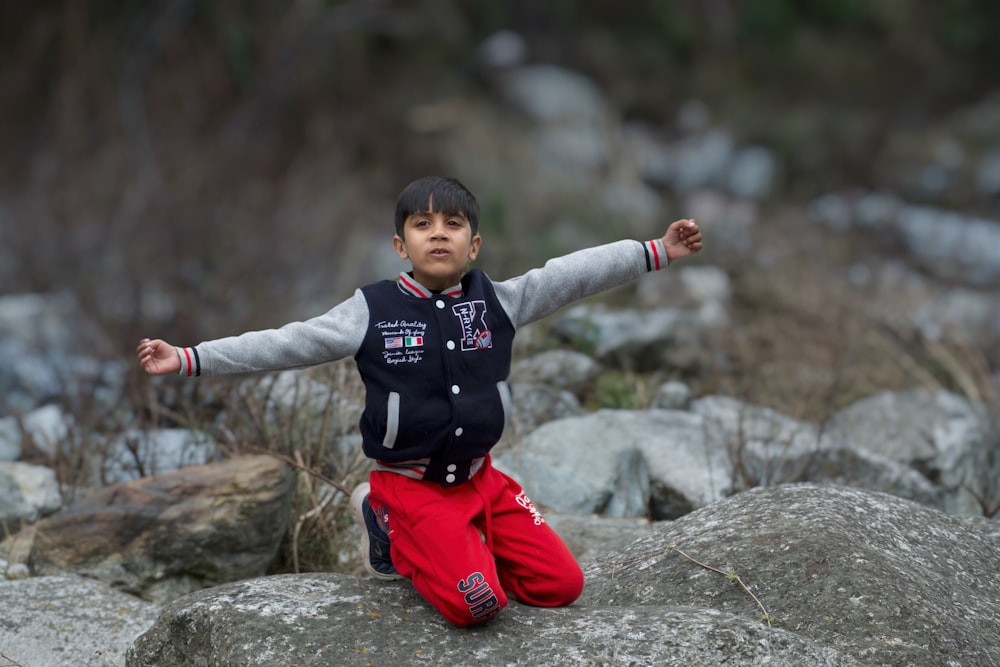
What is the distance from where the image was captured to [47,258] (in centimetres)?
796

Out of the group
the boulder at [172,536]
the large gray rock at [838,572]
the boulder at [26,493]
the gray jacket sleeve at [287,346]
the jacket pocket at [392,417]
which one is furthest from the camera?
the boulder at [26,493]

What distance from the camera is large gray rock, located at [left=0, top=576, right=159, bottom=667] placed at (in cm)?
283

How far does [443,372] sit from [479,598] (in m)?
0.49

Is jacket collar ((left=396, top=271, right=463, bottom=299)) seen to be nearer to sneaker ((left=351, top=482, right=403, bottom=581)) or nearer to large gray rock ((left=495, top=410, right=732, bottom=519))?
sneaker ((left=351, top=482, right=403, bottom=581))

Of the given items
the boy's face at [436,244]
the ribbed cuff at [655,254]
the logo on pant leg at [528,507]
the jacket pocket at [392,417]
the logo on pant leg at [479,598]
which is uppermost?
the boy's face at [436,244]

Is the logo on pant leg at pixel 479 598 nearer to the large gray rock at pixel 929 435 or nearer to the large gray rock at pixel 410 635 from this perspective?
the large gray rock at pixel 410 635

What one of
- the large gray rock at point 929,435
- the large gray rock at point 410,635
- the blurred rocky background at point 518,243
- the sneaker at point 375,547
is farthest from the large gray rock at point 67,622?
the large gray rock at point 929,435

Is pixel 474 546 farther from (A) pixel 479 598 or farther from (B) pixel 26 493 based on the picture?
(B) pixel 26 493

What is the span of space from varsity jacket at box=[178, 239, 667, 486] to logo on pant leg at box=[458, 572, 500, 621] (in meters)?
0.28

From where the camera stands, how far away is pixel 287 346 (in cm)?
259

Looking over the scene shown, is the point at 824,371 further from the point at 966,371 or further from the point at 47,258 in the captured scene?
the point at 47,258

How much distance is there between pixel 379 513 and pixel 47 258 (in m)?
5.90

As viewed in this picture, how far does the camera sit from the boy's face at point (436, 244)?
8.74 feet

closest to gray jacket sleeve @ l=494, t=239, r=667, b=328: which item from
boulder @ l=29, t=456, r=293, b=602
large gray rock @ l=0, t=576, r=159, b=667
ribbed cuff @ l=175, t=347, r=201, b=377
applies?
ribbed cuff @ l=175, t=347, r=201, b=377
